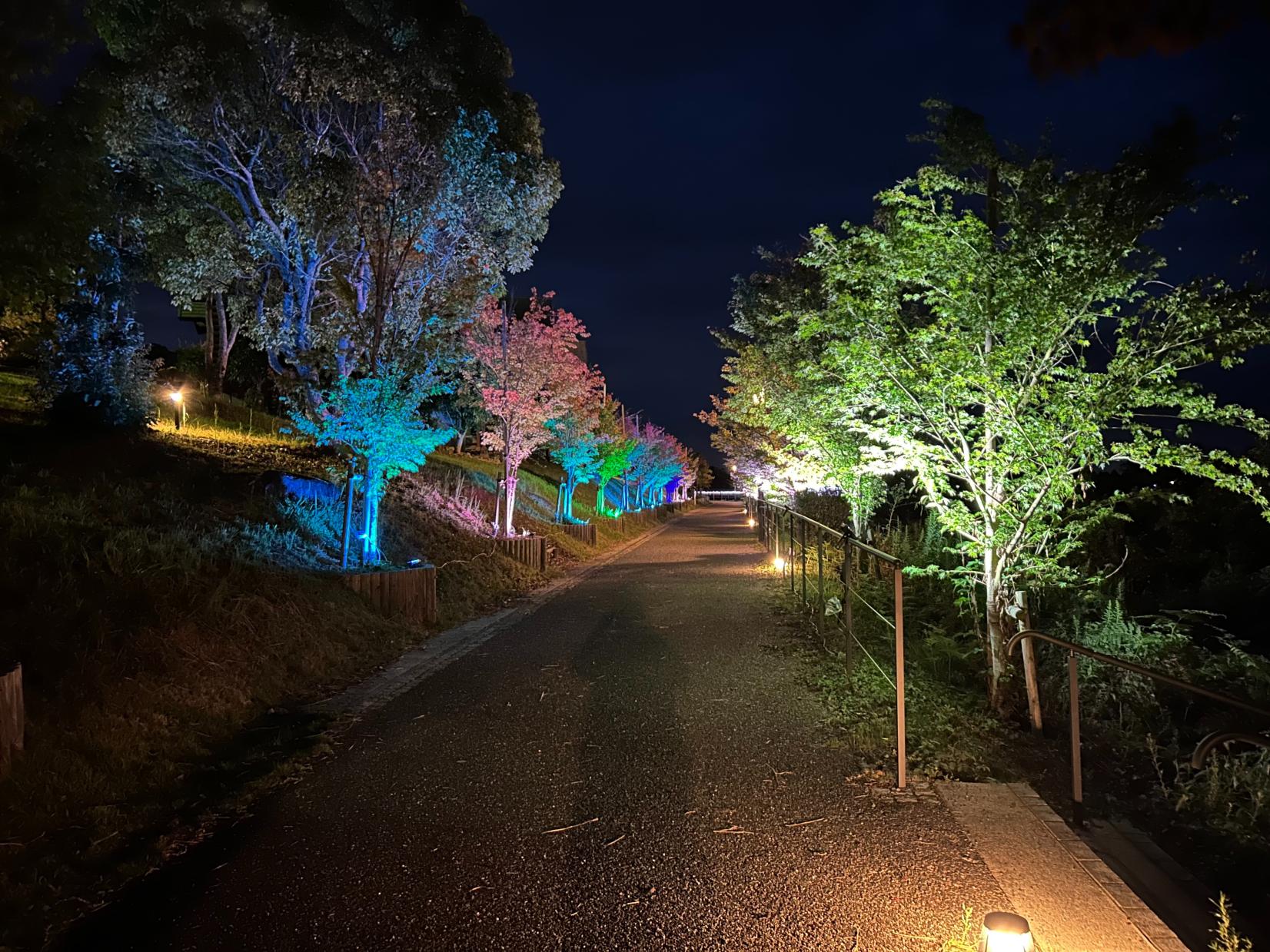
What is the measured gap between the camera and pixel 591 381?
72.3 ft

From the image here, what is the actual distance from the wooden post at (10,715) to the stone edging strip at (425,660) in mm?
2021

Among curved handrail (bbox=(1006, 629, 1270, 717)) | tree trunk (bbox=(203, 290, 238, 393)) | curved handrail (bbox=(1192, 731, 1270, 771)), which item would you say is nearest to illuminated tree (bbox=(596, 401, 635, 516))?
tree trunk (bbox=(203, 290, 238, 393))

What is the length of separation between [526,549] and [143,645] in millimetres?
9337

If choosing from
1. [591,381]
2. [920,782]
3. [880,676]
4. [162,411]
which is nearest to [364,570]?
[880,676]

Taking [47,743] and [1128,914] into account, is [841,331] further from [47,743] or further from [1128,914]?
[47,743]

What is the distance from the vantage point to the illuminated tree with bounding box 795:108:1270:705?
517 centimetres

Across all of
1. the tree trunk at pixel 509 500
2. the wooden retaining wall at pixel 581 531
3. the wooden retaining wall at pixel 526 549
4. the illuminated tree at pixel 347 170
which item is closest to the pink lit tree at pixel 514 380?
the tree trunk at pixel 509 500

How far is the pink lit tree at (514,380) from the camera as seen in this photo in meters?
16.5

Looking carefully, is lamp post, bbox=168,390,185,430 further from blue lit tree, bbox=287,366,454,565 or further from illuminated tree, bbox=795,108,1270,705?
illuminated tree, bbox=795,108,1270,705

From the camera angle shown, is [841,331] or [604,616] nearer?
[841,331]

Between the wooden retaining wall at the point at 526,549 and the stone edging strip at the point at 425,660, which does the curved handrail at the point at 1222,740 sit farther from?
the wooden retaining wall at the point at 526,549

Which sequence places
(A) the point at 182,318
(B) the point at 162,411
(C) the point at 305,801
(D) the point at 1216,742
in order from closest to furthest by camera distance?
(D) the point at 1216,742
(C) the point at 305,801
(B) the point at 162,411
(A) the point at 182,318

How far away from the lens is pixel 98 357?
12.1 m

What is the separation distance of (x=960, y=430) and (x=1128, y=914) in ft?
12.6
